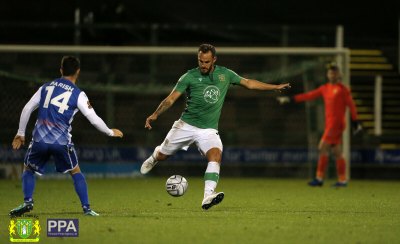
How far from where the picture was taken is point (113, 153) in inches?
742

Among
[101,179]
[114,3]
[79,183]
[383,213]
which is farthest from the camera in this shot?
[114,3]

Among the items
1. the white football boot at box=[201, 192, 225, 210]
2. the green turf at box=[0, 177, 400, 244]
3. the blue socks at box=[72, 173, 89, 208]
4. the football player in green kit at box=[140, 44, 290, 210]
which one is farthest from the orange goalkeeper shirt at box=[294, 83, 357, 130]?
the blue socks at box=[72, 173, 89, 208]

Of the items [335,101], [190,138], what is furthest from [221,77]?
[335,101]

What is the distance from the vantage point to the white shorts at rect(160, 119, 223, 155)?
11.3m

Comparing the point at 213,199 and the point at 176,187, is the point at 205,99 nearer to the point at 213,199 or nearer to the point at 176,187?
the point at 176,187

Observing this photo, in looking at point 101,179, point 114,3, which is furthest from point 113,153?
point 114,3

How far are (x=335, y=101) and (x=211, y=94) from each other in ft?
18.0

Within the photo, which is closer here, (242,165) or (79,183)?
(79,183)

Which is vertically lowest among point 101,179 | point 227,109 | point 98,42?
point 101,179

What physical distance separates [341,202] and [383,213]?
5.71ft

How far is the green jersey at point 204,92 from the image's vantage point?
37.2 ft

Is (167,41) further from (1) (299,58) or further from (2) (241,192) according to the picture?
(2) (241,192)

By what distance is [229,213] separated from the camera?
1081 centimetres

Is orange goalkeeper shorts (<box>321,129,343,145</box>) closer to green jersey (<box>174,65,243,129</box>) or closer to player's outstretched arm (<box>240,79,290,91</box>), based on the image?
player's outstretched arm (<box>240,79,290,91</box>)
